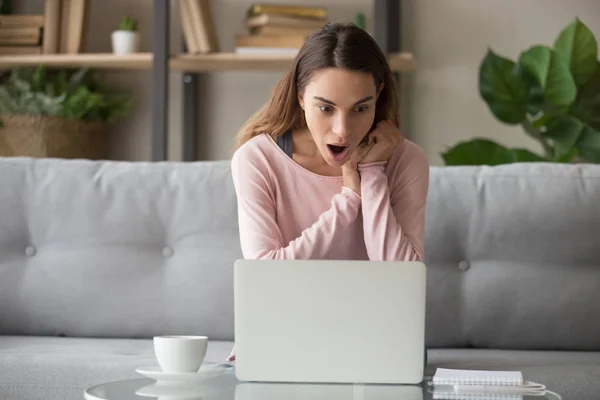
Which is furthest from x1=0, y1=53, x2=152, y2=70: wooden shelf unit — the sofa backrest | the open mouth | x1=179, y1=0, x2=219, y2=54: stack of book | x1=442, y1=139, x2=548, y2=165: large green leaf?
the open mouth

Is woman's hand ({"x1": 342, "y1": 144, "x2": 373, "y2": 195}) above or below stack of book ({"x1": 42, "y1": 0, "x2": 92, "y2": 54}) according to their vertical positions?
below

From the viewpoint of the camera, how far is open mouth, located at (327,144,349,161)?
63.1 inches

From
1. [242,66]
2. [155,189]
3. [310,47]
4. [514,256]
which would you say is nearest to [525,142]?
[242,66]

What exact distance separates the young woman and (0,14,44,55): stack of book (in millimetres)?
2025

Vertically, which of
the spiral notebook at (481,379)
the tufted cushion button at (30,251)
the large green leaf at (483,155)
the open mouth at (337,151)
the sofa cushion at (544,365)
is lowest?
the sofa cushion at (544,365)

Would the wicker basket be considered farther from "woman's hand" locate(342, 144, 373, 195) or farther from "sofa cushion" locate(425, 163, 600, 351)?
"woman's hand" locate(342, 144, 373, 195)

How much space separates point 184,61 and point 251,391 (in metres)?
2.42

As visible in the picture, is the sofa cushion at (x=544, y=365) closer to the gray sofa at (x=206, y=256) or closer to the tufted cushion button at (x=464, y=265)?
the gray sofa at (x=206, y=256)

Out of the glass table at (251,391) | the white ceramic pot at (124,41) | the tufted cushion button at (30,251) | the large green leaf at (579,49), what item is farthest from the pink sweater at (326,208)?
the white ceramic pot at (124,41)

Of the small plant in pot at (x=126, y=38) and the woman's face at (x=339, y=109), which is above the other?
the small plant in pot at (x=126, y=38)

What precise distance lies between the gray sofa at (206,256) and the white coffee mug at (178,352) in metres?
0.68

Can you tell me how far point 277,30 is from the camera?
3422mm

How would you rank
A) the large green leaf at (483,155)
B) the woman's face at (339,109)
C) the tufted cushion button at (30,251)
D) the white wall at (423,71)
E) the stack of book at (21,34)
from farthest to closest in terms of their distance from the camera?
A: 1. the white wall at (423,71)
2. the stack of book at (21,34)
3. the large green leaf at (483,155)
4. the tufted cushion button at (30,251)
5. the woman's face at (339,109)

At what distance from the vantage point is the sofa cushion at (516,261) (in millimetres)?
2045
